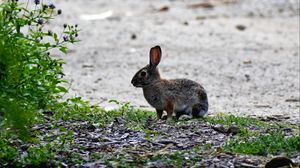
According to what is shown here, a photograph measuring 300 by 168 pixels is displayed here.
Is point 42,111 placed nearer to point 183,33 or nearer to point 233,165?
point 233,165

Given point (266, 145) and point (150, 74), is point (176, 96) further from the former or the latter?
point (266, 145)

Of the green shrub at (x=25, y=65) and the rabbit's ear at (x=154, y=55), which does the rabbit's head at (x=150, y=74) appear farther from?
the green shrub at (x=25, y=65)

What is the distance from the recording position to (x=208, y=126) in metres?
7.94

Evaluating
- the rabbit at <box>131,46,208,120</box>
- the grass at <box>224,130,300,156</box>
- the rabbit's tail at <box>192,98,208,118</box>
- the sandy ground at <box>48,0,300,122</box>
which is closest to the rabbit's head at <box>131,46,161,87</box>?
the rabbit at <box>131,46,208,120</box>

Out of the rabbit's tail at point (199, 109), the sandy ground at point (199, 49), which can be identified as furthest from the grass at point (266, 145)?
the sandy ground at point (199, 49)

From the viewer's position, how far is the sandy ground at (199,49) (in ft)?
38.0

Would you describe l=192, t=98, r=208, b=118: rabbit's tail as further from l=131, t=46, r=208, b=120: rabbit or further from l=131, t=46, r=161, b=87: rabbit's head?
l=131, t=46, r=161, b=87: rabbit's head

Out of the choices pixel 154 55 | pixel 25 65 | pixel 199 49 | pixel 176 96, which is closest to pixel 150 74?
pixel 154 55

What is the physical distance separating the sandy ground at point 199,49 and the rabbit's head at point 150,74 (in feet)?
3.75

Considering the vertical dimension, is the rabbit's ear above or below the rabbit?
above

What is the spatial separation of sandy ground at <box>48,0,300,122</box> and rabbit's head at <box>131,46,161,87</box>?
45.0 inches

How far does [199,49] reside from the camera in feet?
48.7

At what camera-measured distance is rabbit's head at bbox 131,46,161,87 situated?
9.07 meters

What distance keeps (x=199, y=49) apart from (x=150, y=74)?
228 inches
